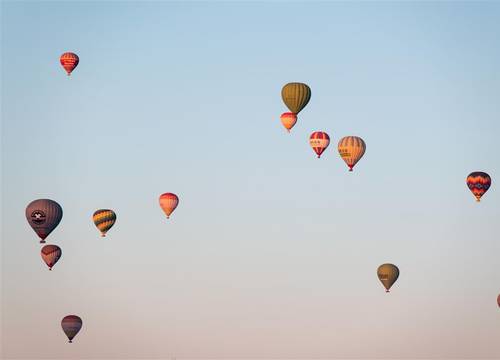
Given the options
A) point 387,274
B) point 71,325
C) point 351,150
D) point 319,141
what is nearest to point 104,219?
point 71,325

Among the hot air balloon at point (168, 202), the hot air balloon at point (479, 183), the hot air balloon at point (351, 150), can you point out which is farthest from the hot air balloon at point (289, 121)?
the hot air balloon at point (479, 183)

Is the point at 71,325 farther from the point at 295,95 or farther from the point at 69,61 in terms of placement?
the point at 295,95

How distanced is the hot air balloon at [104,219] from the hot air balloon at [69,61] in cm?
1132

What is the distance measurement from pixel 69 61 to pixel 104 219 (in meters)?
13.2

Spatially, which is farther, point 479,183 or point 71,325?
point 71,325

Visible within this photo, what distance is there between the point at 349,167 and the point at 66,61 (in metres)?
24.6

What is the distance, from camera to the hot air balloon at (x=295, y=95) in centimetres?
11262

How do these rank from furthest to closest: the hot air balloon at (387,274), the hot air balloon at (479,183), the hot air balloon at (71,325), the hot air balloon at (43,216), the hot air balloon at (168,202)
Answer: the hot air balloon at (168,202), the hot air balloon at (71,325), the hot air balloon at (387,274), the hot air balloon at (479,183), the hot air balloon at (43,216)

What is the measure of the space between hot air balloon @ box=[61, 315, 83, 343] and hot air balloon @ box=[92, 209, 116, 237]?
8.02 meters

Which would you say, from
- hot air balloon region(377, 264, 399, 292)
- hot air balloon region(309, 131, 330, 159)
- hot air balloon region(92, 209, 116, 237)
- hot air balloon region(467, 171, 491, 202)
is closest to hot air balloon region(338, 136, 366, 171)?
hot air balloon region(309, 131, 330, 159)

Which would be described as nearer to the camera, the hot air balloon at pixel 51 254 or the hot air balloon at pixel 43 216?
the hot air balloon at pixel 43 216

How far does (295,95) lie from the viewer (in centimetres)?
11262

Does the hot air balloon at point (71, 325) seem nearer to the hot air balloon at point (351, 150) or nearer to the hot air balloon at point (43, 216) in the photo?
the hot air balloon at point (43, 216)

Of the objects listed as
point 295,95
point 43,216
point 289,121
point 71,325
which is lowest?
point 71,325
